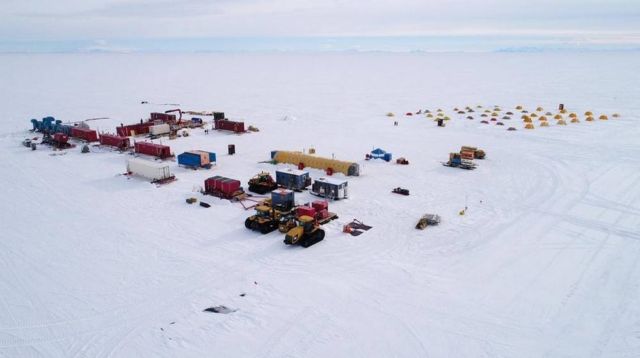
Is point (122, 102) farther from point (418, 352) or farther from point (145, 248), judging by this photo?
point (418, 352)

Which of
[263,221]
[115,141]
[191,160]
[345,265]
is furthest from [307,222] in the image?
[115,141]

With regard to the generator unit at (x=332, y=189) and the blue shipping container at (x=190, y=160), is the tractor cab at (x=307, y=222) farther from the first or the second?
the blue shipping container at (x=190, y=160)

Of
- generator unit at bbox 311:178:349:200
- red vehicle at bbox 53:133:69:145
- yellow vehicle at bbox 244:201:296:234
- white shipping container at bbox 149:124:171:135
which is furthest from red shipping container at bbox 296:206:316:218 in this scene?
red vehicle at bbox 53:133:69:145

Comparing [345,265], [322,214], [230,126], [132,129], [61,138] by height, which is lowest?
[345,265]

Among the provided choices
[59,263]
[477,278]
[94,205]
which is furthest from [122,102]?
[477,278]

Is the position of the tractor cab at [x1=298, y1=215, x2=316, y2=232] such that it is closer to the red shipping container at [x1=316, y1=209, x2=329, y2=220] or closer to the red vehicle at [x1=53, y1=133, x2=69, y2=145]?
the red shipping container at [x1=316, y1=209, x2=329, y2=220]

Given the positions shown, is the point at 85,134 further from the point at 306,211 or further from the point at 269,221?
the point at 306,211

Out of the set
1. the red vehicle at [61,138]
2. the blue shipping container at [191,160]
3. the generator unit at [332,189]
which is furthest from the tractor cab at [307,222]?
the red vehicle at [61,138]
